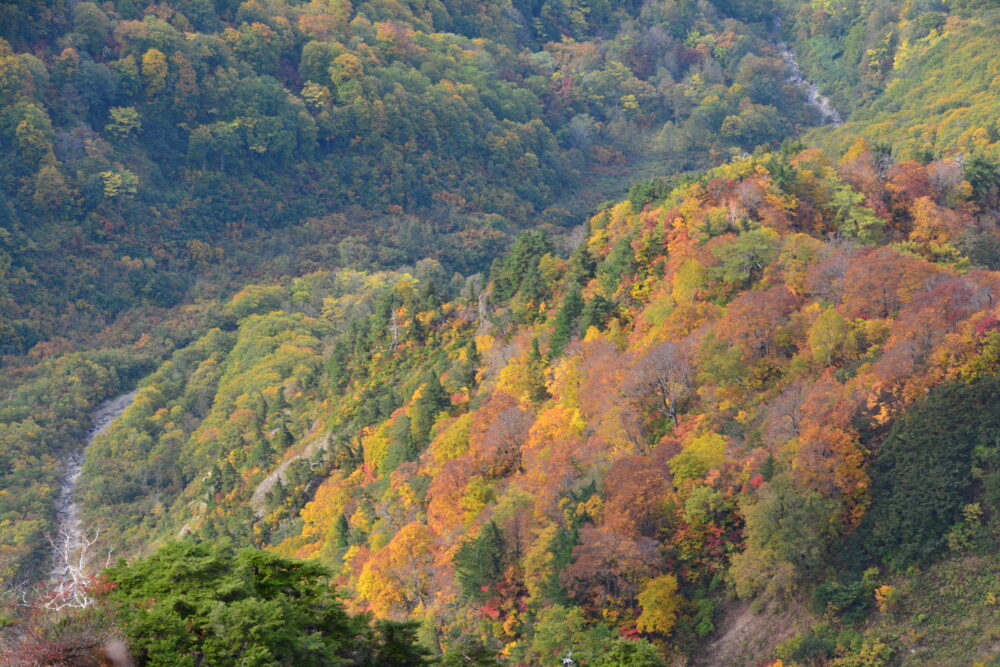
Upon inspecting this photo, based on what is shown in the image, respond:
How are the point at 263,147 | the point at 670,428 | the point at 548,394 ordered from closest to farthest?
the point at 670,428
the point at 548,394
the point at 263,147

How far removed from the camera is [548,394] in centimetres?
7125

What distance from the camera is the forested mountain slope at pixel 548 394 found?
4850 cm

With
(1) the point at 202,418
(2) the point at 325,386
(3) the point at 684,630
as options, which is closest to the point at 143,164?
(1) the point at 202,418

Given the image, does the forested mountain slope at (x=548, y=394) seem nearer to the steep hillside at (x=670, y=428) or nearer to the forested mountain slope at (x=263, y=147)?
the steep hillside at (x=670, y=428)

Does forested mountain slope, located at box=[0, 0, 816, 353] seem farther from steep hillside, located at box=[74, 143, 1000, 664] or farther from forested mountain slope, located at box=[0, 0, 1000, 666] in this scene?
steep hillside, located at box=[74, 143, 1000, 664]

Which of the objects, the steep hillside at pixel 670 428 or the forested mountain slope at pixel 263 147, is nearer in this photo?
the steep hillside at pixel 670 428

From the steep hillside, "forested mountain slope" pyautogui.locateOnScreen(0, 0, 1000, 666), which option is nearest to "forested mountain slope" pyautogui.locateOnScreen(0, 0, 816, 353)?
"forested mountain slope" pyautogui.locateOnScreen(0, 0, 1000, 666)

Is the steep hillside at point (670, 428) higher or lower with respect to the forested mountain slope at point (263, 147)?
higher

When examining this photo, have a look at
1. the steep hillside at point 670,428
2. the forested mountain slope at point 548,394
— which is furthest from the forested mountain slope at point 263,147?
the steep hillside at point 670,428

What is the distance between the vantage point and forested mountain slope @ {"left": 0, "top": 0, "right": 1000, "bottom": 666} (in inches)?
1909

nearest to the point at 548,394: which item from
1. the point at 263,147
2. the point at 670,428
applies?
A: the point at 670,428

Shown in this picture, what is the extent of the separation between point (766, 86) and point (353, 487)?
439ft

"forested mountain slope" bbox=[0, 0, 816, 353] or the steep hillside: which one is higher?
the steep hillside

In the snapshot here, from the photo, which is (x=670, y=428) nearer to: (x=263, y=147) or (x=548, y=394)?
(x=548, y=394)
